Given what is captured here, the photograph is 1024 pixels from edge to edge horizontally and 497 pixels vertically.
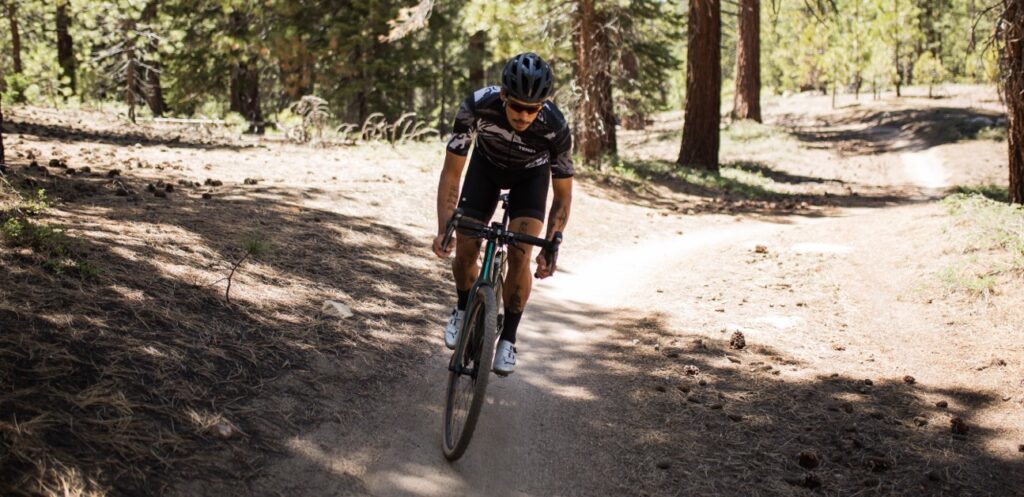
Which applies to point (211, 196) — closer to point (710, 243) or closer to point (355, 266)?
point (355, 266)

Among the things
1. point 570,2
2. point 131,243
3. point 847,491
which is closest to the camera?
point 847,491

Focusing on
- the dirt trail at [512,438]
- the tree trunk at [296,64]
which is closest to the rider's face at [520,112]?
the dirt trail at [512,438]

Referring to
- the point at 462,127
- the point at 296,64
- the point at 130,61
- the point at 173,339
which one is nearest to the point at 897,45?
the point at 296,64

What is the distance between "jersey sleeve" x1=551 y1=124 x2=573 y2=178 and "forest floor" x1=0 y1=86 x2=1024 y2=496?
69.2 inches

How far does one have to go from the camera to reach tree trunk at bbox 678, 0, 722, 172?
18.3 metres

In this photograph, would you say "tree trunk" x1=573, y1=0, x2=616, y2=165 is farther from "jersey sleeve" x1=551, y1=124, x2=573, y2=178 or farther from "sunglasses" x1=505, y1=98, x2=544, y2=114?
"sunglasses" x1=505, y1=98, x2=544, y2=114

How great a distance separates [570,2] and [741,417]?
1282 cm

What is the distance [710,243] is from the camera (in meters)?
12.1

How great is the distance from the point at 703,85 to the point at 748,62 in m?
13.3

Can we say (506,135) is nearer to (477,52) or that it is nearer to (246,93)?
(477,52)

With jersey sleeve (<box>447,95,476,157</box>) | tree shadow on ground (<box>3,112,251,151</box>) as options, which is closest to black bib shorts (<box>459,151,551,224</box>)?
jersey sleeve (<box>447,95,476,157</box>)

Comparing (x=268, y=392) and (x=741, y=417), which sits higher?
(x=268, y=392)

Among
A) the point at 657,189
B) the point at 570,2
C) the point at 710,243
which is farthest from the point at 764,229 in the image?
the point at 570,2

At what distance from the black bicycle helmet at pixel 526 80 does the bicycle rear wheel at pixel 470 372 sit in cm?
124
